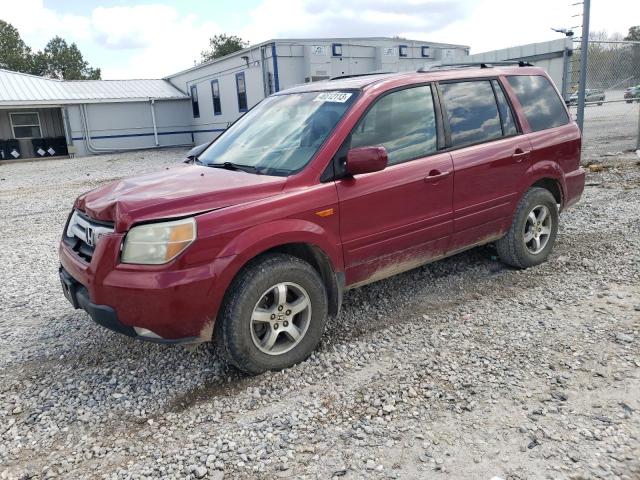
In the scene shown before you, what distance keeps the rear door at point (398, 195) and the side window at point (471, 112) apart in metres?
0.21

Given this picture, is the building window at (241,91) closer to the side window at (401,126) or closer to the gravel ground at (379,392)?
the gravel ground at (379,392)

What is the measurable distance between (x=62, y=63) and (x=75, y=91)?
1564 inches

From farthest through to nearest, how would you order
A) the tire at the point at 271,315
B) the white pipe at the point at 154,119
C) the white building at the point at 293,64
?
1. the white pipe at the point at 154,119
2. the white building at the point at 293,64
3. the tire at the point at 271,315

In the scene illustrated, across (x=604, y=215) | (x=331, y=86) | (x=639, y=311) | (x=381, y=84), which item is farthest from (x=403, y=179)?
(x=604, y=215)

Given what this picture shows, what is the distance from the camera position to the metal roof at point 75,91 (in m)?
25.3

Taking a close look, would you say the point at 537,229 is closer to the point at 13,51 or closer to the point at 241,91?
the point at 241,91

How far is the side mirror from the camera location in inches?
139

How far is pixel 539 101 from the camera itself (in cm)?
514

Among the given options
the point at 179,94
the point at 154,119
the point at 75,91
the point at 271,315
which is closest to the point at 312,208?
the point at 271,315

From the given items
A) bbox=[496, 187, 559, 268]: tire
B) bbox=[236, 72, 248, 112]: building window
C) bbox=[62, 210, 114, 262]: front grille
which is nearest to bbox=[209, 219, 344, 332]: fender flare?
bbox=[62, 210, 114, 262]: front grille

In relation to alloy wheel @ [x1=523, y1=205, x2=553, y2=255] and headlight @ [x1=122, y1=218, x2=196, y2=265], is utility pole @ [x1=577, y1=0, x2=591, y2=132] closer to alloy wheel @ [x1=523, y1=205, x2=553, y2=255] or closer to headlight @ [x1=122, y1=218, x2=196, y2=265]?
alloy wheel @ [x1=523, y1=205, x2=553, y2=255]

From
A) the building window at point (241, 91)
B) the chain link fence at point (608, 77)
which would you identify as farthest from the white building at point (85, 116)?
the chain link fence at point (608, 77)

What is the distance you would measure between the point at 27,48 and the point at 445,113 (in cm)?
6934

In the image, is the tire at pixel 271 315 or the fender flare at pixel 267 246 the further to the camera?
the tire at pixel 271 315
